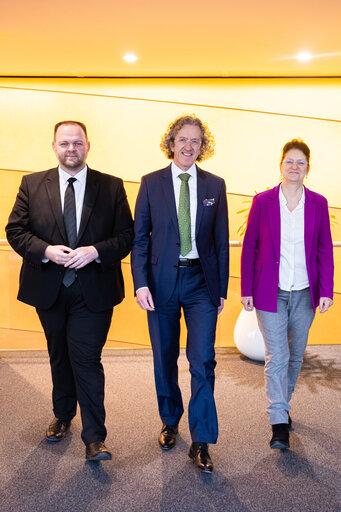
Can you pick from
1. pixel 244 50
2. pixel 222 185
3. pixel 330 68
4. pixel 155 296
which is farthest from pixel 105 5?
pixel 330 68

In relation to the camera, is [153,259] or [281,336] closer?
[153,259]

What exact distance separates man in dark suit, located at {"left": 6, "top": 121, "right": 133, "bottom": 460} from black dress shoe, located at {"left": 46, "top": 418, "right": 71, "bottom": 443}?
0.32 m

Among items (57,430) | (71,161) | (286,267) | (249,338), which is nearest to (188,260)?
(286,267)

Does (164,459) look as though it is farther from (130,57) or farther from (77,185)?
(130,57)

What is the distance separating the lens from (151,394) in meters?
3.80

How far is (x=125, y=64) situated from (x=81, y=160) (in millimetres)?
3616

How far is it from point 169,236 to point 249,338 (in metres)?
2.13

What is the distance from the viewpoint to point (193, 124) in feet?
9.21

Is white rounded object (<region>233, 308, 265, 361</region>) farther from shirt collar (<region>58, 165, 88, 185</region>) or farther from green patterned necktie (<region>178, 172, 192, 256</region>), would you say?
shirt collar (<region>58, 165, 88, 185</region>)

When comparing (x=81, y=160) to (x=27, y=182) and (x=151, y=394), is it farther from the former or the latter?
(x=151, y=394)

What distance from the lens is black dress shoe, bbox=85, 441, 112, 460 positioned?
2.67m

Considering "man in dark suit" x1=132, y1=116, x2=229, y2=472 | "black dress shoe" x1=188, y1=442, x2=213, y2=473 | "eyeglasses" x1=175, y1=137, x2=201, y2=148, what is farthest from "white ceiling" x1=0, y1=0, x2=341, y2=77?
"black dress shoe" x1=188, y1=442, x2=213, y2=473

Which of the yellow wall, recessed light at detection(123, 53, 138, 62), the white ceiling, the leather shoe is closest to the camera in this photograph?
the leather shoe

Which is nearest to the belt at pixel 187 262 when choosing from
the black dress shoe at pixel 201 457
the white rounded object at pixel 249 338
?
the black dress shoe at pixel 201 457
